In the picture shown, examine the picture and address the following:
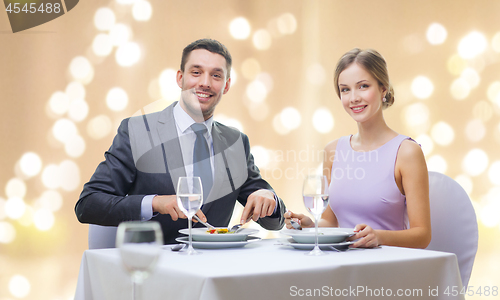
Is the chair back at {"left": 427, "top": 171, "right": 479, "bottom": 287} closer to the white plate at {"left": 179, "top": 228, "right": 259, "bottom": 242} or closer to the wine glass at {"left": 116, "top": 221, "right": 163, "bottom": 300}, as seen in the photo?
the white plate at {"left": 179, "top": 228, "right": 259, "bottom": 242}

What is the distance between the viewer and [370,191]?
4.60 ft

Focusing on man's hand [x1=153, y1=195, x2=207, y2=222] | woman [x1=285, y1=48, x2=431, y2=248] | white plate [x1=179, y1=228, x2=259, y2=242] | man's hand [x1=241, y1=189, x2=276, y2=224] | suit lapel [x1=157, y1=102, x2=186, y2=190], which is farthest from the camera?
suit lapel [x1=157, y1=102, x2=186, y2=190]

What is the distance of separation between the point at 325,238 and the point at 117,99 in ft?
5.78

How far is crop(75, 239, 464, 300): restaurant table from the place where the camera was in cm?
67

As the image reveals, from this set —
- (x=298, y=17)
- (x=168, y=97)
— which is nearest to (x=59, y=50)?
(x=168, y=97)

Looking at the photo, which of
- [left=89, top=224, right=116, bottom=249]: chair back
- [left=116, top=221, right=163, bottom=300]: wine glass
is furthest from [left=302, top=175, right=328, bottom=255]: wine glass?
[left=89, top=224, right=116, bottom=249]: chair back

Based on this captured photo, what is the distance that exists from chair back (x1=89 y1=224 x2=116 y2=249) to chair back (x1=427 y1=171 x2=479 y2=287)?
1.00m

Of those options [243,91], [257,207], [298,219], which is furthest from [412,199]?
[243,91]

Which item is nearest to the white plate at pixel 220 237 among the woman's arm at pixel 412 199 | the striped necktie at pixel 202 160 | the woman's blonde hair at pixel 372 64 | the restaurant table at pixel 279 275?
the restaurant table at pixel 279 275

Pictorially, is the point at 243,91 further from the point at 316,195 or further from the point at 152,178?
the point at 316,195

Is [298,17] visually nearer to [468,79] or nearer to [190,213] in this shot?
[468,79]

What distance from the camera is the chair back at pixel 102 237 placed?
4.48 ft

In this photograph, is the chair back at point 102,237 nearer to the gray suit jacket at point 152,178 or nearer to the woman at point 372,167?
the gray suit jacket at point 152,178

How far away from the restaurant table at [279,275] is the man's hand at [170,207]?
0.50 feet
